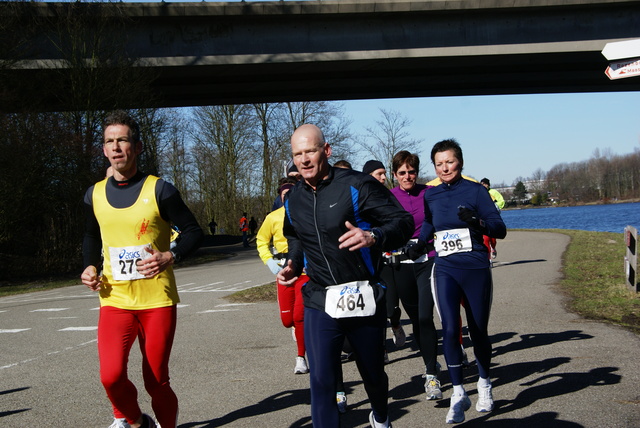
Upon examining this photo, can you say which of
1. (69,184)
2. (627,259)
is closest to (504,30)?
(627,259)

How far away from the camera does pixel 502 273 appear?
18.9 m

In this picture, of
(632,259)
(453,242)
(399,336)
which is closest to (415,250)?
(453,242)

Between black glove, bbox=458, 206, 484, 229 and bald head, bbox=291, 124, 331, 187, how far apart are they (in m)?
1.74

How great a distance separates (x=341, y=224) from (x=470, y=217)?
1.76 m

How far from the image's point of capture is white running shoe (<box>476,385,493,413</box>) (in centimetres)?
594

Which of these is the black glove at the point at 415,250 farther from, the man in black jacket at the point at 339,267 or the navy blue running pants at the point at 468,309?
the man in black jacket at the point at 339,267

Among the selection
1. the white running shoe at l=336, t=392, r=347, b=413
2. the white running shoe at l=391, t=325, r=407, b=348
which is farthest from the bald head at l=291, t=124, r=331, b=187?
the white running shoe at l=391, t=325, r=407, b=348

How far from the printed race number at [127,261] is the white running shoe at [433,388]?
281 cm

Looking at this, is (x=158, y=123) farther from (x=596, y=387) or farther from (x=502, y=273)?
(x=596, y=387)

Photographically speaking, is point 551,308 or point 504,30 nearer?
point 551,308

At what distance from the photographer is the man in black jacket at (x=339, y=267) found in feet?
14.4

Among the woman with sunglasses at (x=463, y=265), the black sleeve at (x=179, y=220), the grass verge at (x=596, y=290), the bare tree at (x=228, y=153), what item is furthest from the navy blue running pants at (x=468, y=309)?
the bare tree at (x=228, y=153)

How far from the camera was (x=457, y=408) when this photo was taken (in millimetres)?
5676

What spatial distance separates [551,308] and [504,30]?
15.7 m
